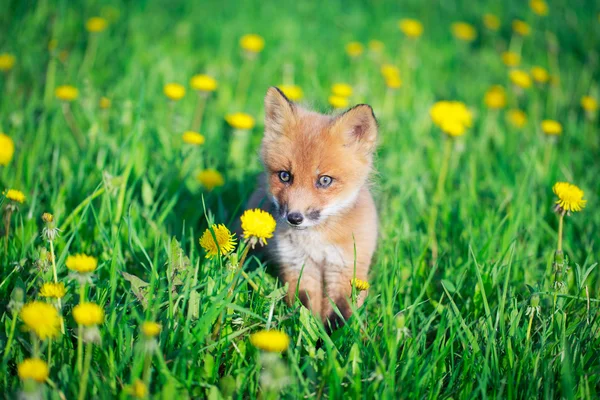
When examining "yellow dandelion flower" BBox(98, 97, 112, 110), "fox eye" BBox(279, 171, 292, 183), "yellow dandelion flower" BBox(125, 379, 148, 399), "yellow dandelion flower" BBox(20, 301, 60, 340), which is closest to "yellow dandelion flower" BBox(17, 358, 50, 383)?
"yellow dandelion flower" BBox(20, 301, 60, 340)

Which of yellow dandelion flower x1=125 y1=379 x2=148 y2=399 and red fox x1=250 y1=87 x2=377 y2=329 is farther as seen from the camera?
red fox x1=250 y1=87 x2=377 y2=329

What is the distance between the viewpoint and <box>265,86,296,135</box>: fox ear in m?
3.19

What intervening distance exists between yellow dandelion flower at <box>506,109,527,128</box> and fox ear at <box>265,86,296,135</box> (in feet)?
10.1

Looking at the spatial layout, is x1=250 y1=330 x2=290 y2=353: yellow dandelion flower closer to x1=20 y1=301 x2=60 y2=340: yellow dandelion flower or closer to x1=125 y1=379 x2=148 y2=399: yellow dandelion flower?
x1=125 y1=379 x2=148 y2=399: yellow dandelion flower

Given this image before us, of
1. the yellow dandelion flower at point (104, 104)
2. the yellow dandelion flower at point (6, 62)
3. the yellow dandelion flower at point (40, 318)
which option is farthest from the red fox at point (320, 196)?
the yellow dandelion flower at point (6, 62)

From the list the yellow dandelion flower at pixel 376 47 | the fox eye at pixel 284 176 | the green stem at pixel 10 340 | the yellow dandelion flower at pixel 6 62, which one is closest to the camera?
the green stem at pixel 10 340

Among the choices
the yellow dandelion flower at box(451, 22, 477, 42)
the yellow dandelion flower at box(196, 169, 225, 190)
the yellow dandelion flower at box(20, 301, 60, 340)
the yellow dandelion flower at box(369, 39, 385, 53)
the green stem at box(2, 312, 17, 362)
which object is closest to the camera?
the yellow dandelion flower at box(20, 301, 60, 340)

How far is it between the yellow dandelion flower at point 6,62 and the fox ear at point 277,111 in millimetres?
2923

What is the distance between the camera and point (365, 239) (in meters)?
3.24

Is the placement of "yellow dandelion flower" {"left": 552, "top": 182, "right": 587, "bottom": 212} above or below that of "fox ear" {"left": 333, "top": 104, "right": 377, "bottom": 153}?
below

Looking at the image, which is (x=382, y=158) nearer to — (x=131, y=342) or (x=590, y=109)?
(x=590, y=109)

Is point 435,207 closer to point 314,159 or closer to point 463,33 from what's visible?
point 314,159

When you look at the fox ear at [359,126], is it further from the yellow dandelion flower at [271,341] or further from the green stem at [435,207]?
the yellow dandelion flower at [271,341]

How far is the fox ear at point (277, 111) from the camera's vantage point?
3.19m
